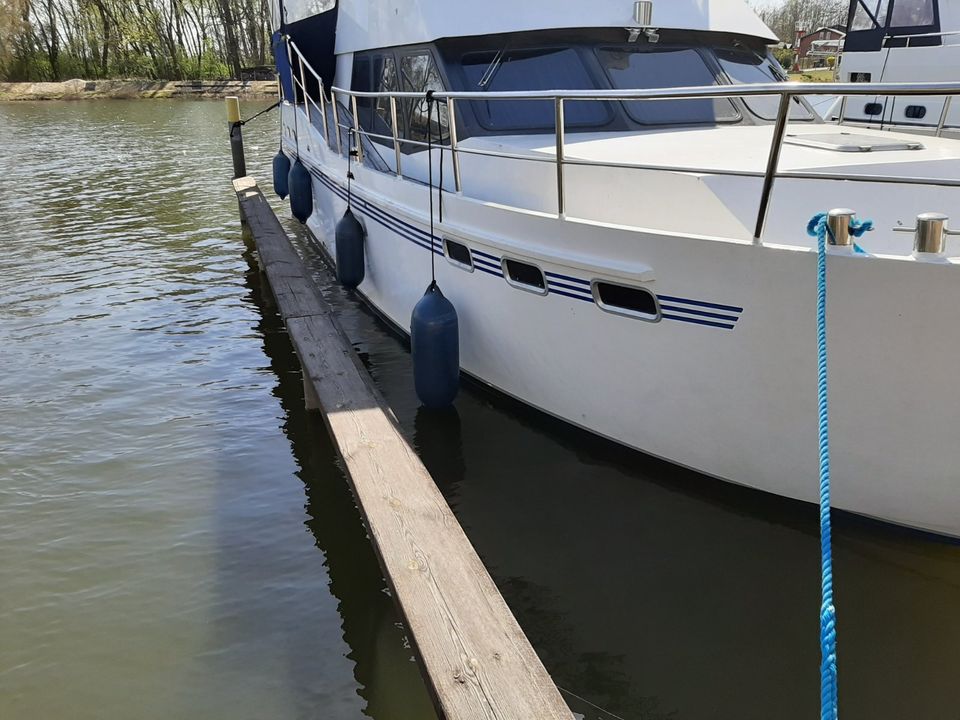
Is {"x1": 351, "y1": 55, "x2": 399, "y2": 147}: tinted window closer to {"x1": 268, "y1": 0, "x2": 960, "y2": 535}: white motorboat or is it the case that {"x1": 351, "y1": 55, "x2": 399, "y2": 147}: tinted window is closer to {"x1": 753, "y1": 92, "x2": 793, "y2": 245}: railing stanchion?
{"x1": 268, "y1": 0, "x2": 960, "y2": 535}: white motorboat

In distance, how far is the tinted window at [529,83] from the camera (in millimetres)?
5098

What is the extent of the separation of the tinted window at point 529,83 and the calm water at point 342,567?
1871 mm

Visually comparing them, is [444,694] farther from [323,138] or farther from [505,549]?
[323,138]

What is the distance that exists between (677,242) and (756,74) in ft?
10.4

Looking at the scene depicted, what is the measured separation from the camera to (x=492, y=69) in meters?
5.36

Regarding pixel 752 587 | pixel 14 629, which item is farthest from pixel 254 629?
pixel 752 587

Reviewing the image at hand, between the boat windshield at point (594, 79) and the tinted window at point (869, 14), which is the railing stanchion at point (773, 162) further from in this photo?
the tinted window at point (869, 14)

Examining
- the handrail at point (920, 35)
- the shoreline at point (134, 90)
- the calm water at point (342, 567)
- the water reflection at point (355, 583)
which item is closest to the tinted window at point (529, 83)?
the calm water at point (342, 567)

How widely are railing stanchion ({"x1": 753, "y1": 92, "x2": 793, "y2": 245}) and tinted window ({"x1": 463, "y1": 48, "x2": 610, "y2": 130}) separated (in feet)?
7.07

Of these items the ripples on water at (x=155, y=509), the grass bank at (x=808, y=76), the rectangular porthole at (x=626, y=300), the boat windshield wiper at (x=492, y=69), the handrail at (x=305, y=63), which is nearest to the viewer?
the ripples on water at (x=155, y=509)

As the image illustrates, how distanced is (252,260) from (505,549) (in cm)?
666

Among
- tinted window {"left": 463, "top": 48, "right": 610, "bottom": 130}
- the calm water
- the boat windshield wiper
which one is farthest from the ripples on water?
the boat windshield wiper

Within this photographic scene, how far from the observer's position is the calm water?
10.0ft

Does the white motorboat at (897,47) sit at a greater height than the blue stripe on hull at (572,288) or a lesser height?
greater
